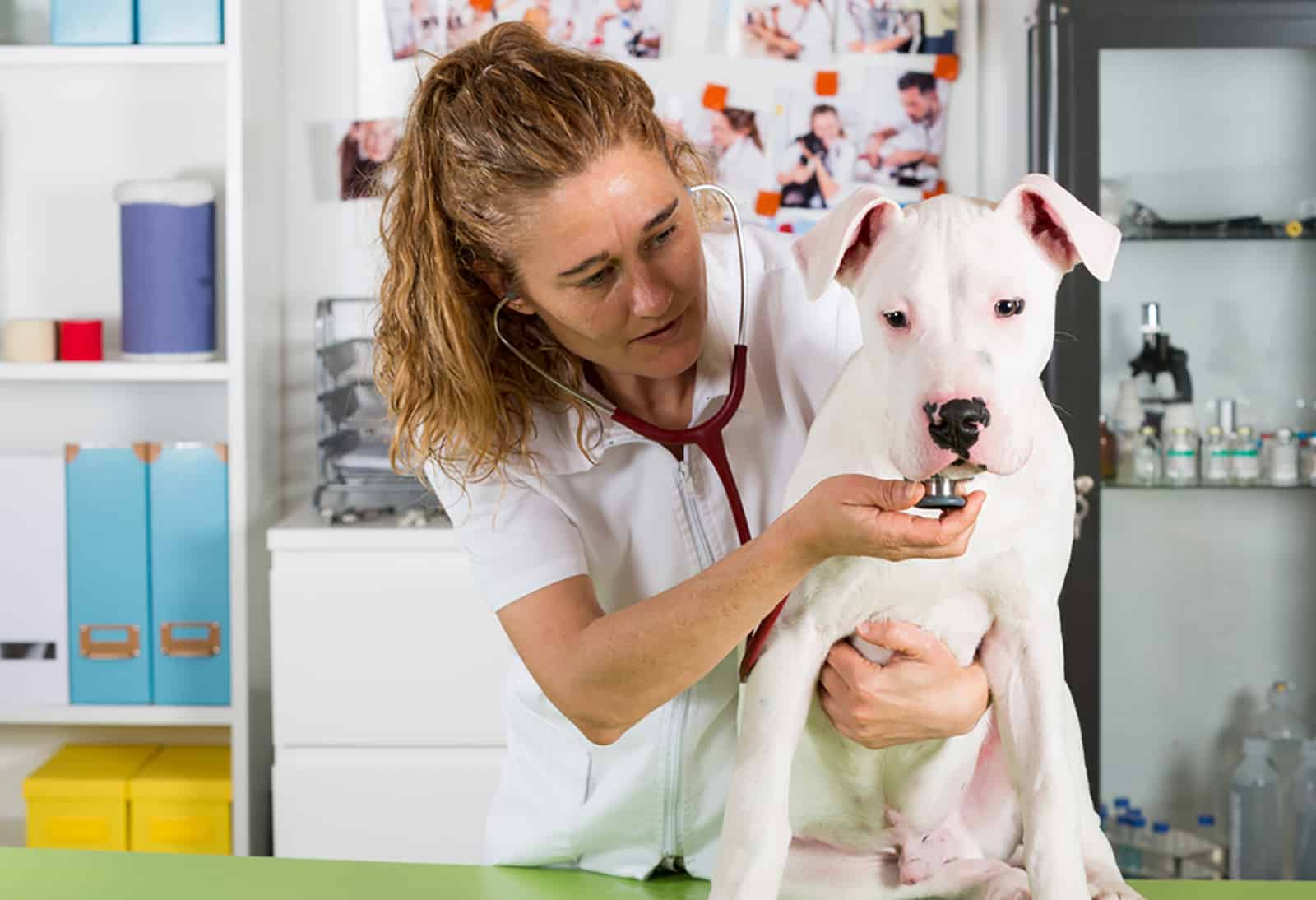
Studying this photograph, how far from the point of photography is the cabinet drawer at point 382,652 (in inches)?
97.4

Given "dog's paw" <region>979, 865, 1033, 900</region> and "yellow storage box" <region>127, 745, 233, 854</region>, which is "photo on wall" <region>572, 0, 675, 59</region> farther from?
"dog's paw" <region>979, 865, 1033, 900</region>

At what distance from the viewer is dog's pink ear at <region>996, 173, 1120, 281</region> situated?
95cm

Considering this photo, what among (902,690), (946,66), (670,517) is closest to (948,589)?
(902,690)

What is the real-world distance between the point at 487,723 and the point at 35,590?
3.02ft

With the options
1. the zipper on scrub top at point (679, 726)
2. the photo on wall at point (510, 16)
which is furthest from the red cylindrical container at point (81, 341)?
the zipper on scrub top at point (679, 726)

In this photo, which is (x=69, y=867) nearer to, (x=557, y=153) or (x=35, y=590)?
(x=557, y=153)

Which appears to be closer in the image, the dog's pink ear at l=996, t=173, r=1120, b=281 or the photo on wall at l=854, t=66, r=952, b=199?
the dog's pink ear at l=996, t=173, r=1120, b=281

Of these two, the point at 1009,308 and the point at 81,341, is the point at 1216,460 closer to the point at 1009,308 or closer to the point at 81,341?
the point at 1009,308

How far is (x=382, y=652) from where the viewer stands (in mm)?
2490

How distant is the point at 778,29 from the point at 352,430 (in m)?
1.25

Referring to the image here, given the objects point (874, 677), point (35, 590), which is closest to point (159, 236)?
point (35, 590)

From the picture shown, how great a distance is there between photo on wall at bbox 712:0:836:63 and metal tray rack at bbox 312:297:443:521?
0.97m

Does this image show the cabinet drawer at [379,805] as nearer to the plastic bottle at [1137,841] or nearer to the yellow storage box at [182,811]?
the yellow storage box at [182,811]

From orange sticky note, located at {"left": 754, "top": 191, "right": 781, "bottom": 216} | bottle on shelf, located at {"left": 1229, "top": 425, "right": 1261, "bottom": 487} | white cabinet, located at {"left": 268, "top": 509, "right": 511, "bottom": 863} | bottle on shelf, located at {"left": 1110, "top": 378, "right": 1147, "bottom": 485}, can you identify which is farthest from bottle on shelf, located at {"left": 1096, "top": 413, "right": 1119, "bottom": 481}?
white cabinet, located at {"left": 268, "top": 509, "right": 511, "bottom": 863}
